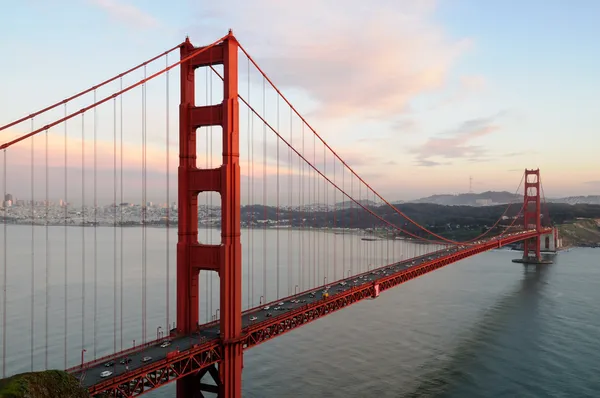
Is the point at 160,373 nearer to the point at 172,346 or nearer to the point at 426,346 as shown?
the point at 172,346

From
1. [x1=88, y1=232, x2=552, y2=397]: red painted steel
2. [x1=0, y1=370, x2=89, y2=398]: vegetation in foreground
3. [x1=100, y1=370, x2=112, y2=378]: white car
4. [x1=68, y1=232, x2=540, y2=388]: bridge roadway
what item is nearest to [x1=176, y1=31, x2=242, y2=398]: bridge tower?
[x1=88, y1=232, x2=552, y2=397]: red painted steel

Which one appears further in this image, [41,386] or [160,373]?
[160,373]

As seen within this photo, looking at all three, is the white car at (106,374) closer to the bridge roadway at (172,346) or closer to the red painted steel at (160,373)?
the bridge roadway at (172,346)

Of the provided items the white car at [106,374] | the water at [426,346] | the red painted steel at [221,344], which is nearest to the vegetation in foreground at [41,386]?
the red painted steel at [221,344]

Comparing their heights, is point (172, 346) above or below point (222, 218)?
below

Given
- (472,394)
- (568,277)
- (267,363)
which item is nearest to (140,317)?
(267,363)

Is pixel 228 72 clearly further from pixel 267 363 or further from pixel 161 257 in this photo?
pixel 161 257

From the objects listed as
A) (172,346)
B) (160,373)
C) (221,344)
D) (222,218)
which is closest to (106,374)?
(160,373)
